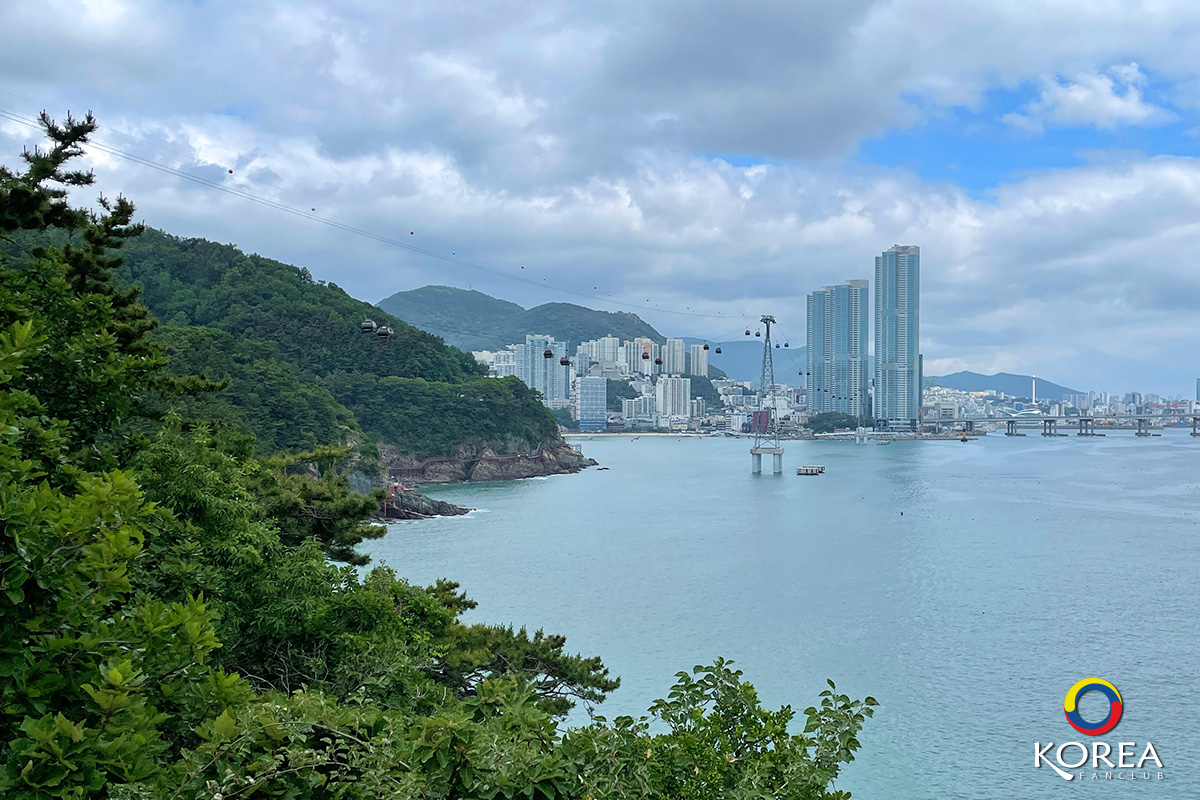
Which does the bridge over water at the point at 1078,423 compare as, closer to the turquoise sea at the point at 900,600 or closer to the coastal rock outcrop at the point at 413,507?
the turquoise sea at the point at 900,600

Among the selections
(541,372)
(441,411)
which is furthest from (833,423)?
(441,411)

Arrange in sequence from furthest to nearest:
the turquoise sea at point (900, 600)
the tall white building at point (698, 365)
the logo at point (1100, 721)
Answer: the tall white building at point (698, 365) → the logo at point (1100, 721) → the turquoise sea at point (900, 600)

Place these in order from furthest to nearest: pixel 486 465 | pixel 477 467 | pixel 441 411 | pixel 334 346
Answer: pixel 486 465
pixel 477 467
pixel 334 346
pixel 441 411

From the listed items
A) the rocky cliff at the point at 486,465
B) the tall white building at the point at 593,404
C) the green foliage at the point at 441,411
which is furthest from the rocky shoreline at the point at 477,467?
the tall white building at the point at 593,404

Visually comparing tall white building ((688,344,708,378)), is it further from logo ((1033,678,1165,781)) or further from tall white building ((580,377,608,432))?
logo ((1033,678,1165,781))

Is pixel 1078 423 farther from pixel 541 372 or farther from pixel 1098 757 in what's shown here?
pixel 1098 757

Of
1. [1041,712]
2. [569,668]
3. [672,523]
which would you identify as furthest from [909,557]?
[569,668]

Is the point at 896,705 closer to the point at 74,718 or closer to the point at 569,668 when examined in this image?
the point at 569,668
